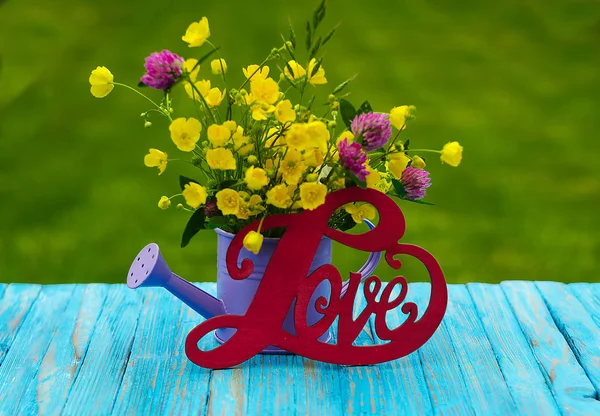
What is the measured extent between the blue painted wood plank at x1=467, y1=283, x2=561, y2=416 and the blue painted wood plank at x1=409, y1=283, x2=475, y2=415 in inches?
3.3

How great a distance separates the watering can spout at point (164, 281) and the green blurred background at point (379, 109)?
1537 mm

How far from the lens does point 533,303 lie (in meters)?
1.85

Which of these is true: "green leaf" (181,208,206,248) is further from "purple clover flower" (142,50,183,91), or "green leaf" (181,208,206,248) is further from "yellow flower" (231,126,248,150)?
"purple clover flower" (142,50,183,91)

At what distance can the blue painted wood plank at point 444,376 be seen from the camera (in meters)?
1.41

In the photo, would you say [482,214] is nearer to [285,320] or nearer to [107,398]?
[285,320]

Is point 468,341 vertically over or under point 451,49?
over

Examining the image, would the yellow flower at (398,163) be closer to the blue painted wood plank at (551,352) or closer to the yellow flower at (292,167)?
the yellow flower at (292,167)

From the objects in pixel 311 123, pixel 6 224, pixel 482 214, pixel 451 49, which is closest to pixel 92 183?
pixel 6 224

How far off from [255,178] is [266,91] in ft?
0.52

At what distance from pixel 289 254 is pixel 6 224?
221 cm

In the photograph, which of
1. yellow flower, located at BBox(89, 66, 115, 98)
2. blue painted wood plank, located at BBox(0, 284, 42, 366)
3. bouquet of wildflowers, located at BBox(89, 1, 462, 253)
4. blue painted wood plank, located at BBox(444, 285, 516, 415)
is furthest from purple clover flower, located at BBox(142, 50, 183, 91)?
blue painted wood plank, located at BBox(444, 285, 516, 415)

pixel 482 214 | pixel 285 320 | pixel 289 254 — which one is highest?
pixel 289 254

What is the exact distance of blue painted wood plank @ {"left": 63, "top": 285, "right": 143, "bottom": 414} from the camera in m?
1.41

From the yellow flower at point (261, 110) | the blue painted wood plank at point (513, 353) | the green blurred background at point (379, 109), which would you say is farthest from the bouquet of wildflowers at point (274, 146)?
the green blurred background at point (379, 109)
